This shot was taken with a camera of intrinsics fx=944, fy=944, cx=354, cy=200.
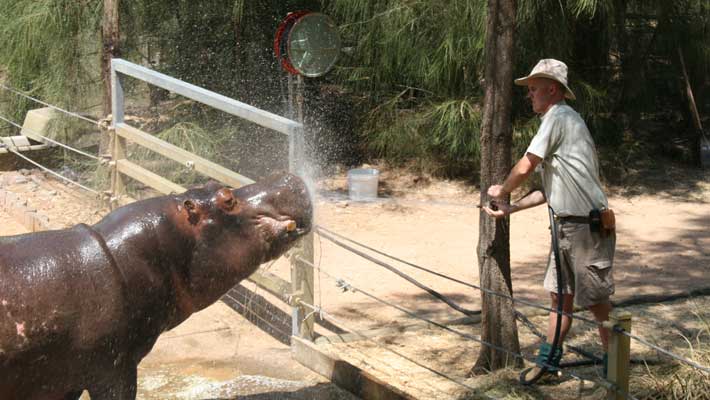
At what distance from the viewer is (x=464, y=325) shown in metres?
5.76

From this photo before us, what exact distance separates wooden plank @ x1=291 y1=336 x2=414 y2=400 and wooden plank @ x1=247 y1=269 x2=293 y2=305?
25 centimetres

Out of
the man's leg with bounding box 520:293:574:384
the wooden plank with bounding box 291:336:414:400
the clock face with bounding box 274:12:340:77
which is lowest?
the wooden plank with bounding box 291:336:414:400

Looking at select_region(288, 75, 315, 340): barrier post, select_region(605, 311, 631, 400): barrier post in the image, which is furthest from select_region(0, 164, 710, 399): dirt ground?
select_region(605, 311, 631, 400): barrier post

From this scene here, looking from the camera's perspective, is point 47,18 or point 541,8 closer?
point 541,8

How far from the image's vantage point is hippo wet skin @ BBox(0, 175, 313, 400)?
139 inches

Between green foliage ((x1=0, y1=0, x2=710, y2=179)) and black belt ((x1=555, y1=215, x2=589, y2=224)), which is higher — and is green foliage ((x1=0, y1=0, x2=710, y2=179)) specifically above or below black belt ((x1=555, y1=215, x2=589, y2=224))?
above

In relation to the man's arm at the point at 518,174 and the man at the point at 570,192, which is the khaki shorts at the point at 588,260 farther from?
the man's arm at the point at 518,174

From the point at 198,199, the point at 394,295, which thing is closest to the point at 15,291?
the point at 198,199

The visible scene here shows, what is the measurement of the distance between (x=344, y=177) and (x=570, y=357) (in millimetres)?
5684

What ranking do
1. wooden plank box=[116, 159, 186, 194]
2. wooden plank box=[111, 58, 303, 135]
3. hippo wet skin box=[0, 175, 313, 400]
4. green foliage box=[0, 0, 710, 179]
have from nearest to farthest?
1. hippo wet skin box=[0, 175, 313, 400]
2. wooden plank box=[111, 58, 303, 135]
3. wooden plank box=[116, 159, 186, 194]
4. green foliage box=[0, 0, 710, 179]

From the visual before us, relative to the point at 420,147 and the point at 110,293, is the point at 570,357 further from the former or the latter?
the point at 420,147

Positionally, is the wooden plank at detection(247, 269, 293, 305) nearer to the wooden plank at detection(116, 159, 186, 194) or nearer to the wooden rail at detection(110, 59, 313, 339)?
the wooden rail at detection(110, 59, 313, 339)

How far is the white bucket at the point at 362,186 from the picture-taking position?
9422 mm

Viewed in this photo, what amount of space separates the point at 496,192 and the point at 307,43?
5342mm
